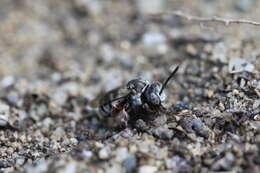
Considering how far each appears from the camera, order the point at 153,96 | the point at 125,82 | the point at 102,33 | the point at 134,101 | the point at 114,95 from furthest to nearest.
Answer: the point at 102,33 → the point at 125,82 → the point at 114,95 → the point at 134,101 → the point at 153,96

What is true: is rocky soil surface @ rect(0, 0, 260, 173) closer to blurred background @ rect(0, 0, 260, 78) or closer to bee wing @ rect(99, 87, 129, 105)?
blurred background @ rect(0, 0, 260, 78)

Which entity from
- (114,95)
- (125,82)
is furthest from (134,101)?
(125,82)

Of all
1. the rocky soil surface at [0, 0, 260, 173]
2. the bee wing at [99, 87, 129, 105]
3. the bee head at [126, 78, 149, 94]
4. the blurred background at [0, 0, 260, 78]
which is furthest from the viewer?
the blurred background at [0, 0, 260, 78]

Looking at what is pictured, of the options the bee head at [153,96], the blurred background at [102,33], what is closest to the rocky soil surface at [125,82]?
the blurred background at [102,33]

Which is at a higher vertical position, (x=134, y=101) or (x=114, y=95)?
(x=114, y=95)

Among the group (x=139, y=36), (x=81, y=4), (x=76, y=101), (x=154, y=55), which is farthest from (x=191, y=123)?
(x=81, y=4)

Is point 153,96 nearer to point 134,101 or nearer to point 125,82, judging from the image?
point 134,101

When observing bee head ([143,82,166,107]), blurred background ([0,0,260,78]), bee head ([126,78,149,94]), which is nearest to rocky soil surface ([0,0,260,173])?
blurred background ([0,0,260,78])
